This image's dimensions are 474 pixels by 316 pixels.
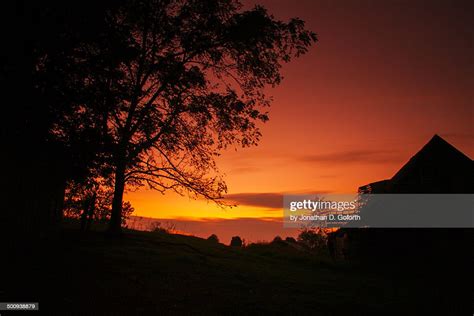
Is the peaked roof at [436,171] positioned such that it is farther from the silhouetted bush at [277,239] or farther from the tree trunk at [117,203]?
the tree trunk at [117,203]

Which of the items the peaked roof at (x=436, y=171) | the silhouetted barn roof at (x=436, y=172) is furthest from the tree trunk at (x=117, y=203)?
the peaked roof at (x=436, y=171)

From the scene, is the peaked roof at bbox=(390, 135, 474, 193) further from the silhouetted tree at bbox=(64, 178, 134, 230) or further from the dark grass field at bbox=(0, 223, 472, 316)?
the silhouetted tree at bbox=(64, 178, 134, 230)

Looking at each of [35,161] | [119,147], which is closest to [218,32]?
[119,147]

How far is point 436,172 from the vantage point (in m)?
24.1

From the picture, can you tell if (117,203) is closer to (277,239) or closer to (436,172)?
(277,239)

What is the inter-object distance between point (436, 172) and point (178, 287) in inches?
781

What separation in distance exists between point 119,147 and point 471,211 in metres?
21.8

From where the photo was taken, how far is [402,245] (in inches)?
940

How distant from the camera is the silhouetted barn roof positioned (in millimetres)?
23656

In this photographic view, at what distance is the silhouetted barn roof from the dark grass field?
6.51 meters

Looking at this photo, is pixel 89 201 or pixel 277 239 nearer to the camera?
pixel 89 201

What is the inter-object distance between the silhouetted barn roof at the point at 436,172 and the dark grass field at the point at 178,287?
651 cm

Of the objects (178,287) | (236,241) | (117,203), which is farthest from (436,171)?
(236,241)

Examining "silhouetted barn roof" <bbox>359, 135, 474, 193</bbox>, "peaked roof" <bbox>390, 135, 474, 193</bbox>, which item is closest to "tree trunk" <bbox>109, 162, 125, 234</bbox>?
"silhouetted barn roof" <bbox>359, 135, 474, 193</bbox>
